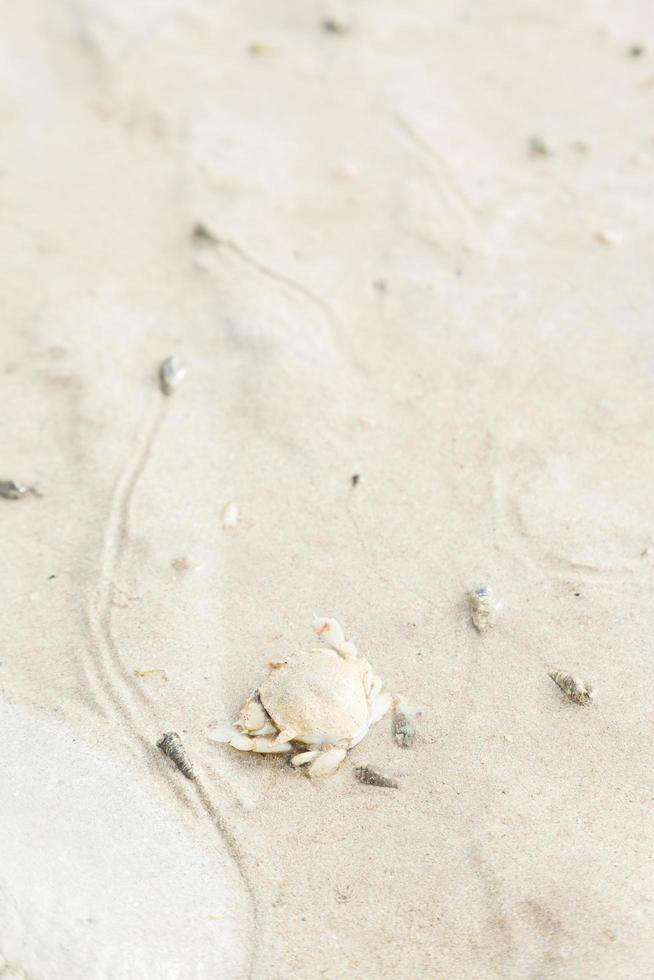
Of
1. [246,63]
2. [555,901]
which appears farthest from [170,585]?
[246,63]

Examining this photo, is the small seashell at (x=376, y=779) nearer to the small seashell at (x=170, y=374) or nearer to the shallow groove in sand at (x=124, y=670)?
the shallow groove in sand at (x=124, y=670)

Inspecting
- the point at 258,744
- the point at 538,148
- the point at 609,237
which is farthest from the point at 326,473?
the point at 538,148

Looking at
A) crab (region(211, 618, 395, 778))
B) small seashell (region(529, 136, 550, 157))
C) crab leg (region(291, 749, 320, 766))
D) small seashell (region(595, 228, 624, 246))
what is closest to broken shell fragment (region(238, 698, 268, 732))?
crab (region(211, 618, 395, 778))

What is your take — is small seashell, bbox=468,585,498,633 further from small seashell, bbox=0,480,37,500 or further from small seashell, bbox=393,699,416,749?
small seashell, bbox=0,480,37,500

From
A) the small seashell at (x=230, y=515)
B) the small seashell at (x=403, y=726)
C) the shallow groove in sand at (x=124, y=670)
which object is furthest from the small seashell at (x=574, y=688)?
the small seashell at (x=230, y=515)

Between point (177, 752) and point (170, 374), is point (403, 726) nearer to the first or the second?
point (177, 752)

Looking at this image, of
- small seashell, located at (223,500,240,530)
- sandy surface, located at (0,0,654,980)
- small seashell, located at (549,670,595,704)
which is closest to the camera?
sandy surface, located at (0,0,654,980)
